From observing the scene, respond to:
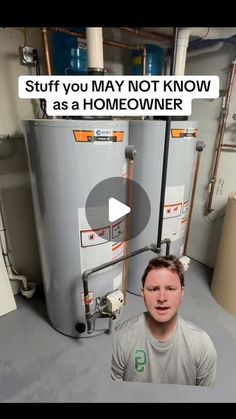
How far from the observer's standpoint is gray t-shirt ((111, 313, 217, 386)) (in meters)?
0.35

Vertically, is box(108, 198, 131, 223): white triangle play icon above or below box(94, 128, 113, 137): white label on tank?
below

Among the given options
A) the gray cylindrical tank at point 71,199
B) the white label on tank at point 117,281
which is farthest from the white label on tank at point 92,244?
the white label on tank at point 117,281

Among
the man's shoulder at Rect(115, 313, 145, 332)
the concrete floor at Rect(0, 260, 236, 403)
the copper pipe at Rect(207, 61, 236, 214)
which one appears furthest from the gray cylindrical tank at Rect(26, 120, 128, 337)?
the copper pipe at Rect(207, 61, 236, 214)

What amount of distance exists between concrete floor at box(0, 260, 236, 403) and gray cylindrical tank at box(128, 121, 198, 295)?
0.82 feet

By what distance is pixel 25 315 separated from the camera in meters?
1.10

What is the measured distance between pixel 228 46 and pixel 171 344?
112 centimetres

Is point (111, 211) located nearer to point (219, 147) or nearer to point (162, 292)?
point (162, 292)

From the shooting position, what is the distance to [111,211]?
0.78 metres

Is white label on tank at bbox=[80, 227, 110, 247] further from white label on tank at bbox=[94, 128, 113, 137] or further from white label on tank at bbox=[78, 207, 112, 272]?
white label on tank at bbox=[94, 128, 113, 137]

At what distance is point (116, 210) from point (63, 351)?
1.95 feet

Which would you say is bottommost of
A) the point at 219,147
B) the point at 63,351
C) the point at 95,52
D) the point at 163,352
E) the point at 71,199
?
the point at 63,351

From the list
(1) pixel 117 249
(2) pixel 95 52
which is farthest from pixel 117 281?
(2) pixel 95 52
